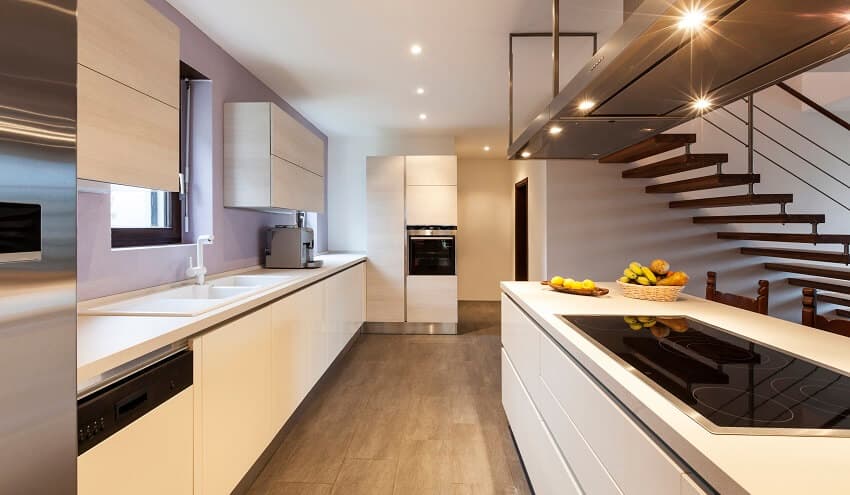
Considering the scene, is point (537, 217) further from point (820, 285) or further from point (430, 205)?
point (820, 285)

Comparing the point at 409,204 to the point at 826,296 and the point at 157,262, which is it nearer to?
the point at 157,262

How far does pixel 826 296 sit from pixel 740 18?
161 inches

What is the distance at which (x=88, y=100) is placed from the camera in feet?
4.94

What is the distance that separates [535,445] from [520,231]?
16.6ft

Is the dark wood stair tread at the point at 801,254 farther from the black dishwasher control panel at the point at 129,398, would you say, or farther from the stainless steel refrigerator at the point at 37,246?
the stainless steel refrigerator at the point at 37,246

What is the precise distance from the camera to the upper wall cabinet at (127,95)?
1512mm

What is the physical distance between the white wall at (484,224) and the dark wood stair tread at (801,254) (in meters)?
3.70

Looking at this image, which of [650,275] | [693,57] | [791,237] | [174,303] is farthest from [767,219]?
[174,303]

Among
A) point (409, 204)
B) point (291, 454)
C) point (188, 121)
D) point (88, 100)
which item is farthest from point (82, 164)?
point (409, 204)

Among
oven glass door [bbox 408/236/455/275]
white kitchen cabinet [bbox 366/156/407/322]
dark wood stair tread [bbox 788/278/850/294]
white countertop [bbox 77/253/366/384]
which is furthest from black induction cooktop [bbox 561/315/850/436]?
white kitchen cabinet [bbox 366/156/407/322]

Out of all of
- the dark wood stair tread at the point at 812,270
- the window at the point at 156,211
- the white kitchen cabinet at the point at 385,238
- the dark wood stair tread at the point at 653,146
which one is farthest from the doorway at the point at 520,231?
the window at the point at 156,211

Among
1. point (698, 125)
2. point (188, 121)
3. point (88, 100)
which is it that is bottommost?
point (88, 100)

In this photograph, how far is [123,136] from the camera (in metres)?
1.67

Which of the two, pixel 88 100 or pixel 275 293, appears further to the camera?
pixel 275 293
